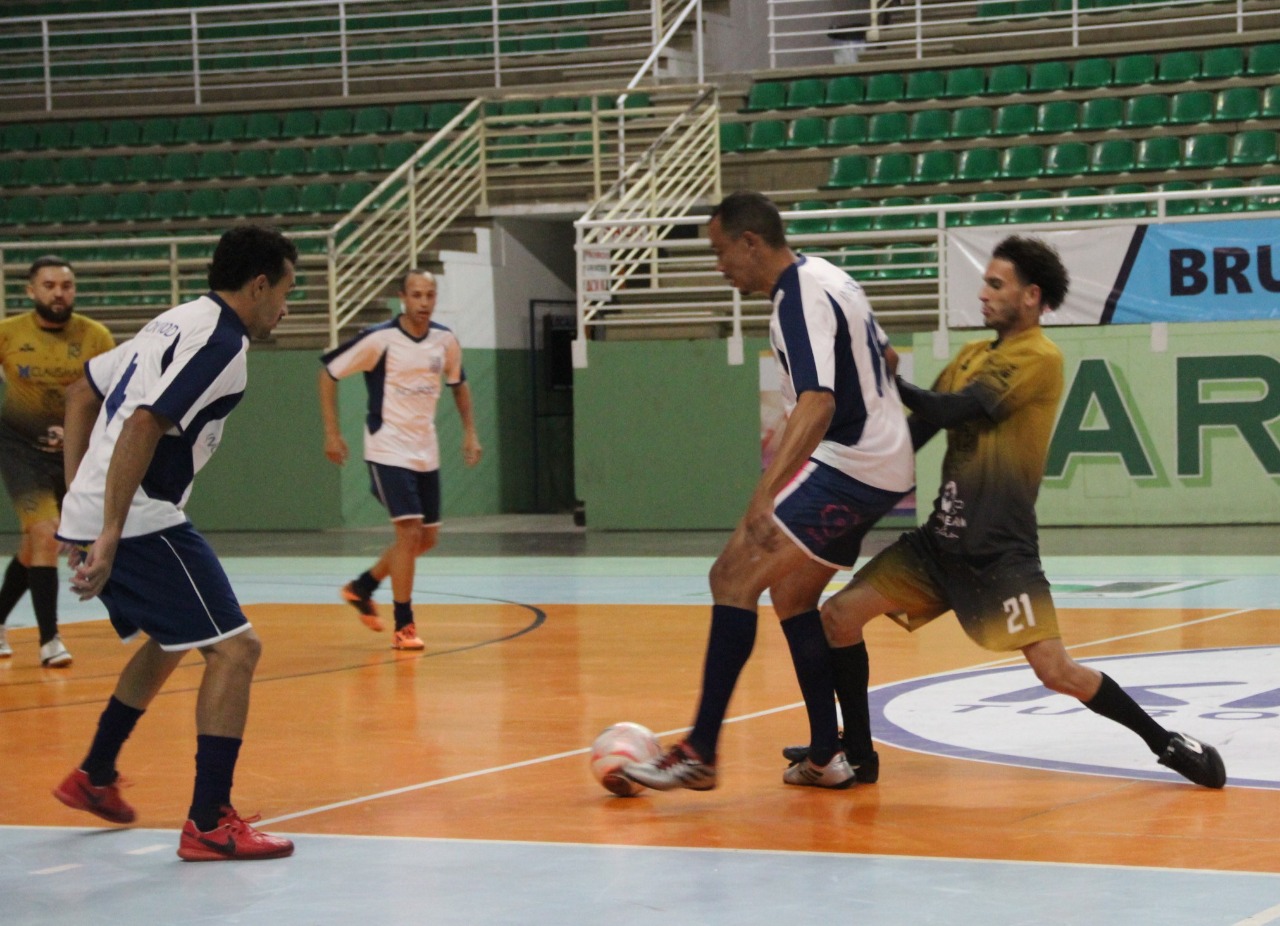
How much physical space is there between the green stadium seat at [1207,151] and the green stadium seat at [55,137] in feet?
46.4

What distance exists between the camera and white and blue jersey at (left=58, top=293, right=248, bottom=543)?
5.22m

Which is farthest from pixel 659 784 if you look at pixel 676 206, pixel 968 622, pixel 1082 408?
pixel 676 206

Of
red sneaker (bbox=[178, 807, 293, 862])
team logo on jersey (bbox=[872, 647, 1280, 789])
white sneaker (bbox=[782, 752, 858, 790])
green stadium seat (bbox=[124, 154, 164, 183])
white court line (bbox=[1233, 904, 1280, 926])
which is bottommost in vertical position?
team logo on jersey (bbox=[872, 647, 1280, 789])

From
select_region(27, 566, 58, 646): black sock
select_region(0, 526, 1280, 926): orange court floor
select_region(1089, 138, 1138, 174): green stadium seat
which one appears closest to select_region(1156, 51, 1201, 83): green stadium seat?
select_region(1089, 138, 1138, 174): green stadium seat

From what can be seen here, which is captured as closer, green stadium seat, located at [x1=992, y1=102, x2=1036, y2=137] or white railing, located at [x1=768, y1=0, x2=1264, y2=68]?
green stadium seat, located at [x1=992, y1=102, x2=1036, y2=137]

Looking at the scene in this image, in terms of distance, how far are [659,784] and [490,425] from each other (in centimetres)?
→ 1582

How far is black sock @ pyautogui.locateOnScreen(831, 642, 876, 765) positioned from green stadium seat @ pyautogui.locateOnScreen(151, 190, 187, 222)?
1776 centimetres

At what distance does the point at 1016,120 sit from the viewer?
67.1 ft

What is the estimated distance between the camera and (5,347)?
974 centimetres

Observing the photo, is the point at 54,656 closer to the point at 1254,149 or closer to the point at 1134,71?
the point at 1254,149

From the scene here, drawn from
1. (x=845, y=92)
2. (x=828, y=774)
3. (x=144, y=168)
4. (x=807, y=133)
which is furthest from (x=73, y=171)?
(x=828, y=774)

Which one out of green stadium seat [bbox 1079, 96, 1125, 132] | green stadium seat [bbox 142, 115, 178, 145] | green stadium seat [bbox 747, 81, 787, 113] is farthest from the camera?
green stadium seat [bbox 142, 115, 178, 145]

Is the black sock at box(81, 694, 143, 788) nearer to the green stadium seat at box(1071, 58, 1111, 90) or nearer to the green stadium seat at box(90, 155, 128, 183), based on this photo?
the green stadium seat at box(1071, 58, 1111, 90)

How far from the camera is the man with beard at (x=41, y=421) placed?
9664mm
